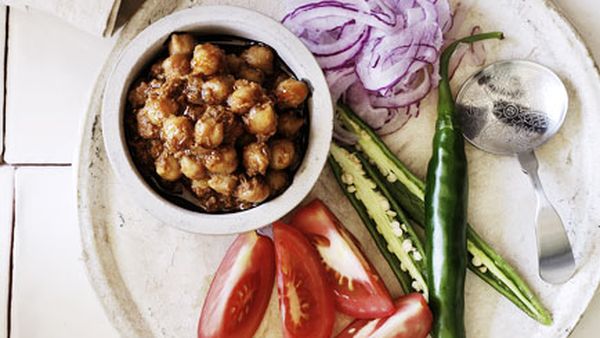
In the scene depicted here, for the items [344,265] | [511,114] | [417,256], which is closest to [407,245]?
[417,256]

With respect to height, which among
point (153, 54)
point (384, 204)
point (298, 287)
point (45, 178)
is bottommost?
point (45, 178)

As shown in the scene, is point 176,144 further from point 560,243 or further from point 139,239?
point 560,243

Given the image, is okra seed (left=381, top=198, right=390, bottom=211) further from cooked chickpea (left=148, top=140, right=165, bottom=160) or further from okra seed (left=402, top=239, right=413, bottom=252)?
cooked chickpea (left=148, top=140, right=165, bottom=160)

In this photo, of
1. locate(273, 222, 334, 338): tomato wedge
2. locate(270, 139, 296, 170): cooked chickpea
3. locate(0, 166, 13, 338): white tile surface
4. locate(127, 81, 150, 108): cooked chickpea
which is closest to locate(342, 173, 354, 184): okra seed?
locate(273, 222, 334, 338): tomato wedge

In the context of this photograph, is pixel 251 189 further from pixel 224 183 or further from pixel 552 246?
pixel 552 246

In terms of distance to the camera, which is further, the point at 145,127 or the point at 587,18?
the point at 587,18

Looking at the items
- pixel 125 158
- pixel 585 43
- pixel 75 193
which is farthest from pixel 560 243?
pixel 75 193
